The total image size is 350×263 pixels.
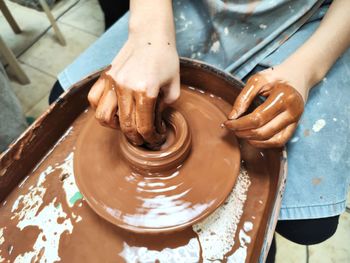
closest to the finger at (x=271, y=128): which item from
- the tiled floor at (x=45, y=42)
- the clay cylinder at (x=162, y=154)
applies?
the clay cylinder at (x=162, y=154)

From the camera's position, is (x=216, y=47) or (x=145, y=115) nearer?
(x=145, y=115)

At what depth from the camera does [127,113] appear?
74 centimetres

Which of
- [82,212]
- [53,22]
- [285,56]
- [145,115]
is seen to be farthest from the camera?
[53,22]

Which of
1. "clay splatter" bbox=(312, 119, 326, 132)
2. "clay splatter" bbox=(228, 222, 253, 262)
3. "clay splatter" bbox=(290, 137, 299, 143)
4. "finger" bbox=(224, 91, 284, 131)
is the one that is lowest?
"clay splatter" bbox=(228, 222, 253, 262)

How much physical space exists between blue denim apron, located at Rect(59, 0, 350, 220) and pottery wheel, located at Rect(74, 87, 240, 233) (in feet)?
0.68

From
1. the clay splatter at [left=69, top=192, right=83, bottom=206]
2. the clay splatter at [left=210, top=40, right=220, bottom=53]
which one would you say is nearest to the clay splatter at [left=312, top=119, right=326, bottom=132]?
the clay splatter at [left=210, top=40, right=220, bottom=53]

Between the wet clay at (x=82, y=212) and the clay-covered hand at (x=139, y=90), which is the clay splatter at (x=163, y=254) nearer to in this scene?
the wet clay at (x=82, y=212)

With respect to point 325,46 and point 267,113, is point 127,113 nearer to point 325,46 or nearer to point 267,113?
point 267,113

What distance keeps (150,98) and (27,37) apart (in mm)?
2000

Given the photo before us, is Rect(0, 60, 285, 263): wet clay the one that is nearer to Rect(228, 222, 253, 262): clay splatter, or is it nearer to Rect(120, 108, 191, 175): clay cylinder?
Rect(228, 222, 253, 262): clay splatter

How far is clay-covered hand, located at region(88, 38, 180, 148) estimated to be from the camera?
74cm

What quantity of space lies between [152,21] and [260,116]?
1.33 ft

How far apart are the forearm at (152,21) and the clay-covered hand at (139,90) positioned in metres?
0.03

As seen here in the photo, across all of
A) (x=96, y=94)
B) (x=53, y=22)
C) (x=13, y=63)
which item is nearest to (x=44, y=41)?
(x=53, y=22)
